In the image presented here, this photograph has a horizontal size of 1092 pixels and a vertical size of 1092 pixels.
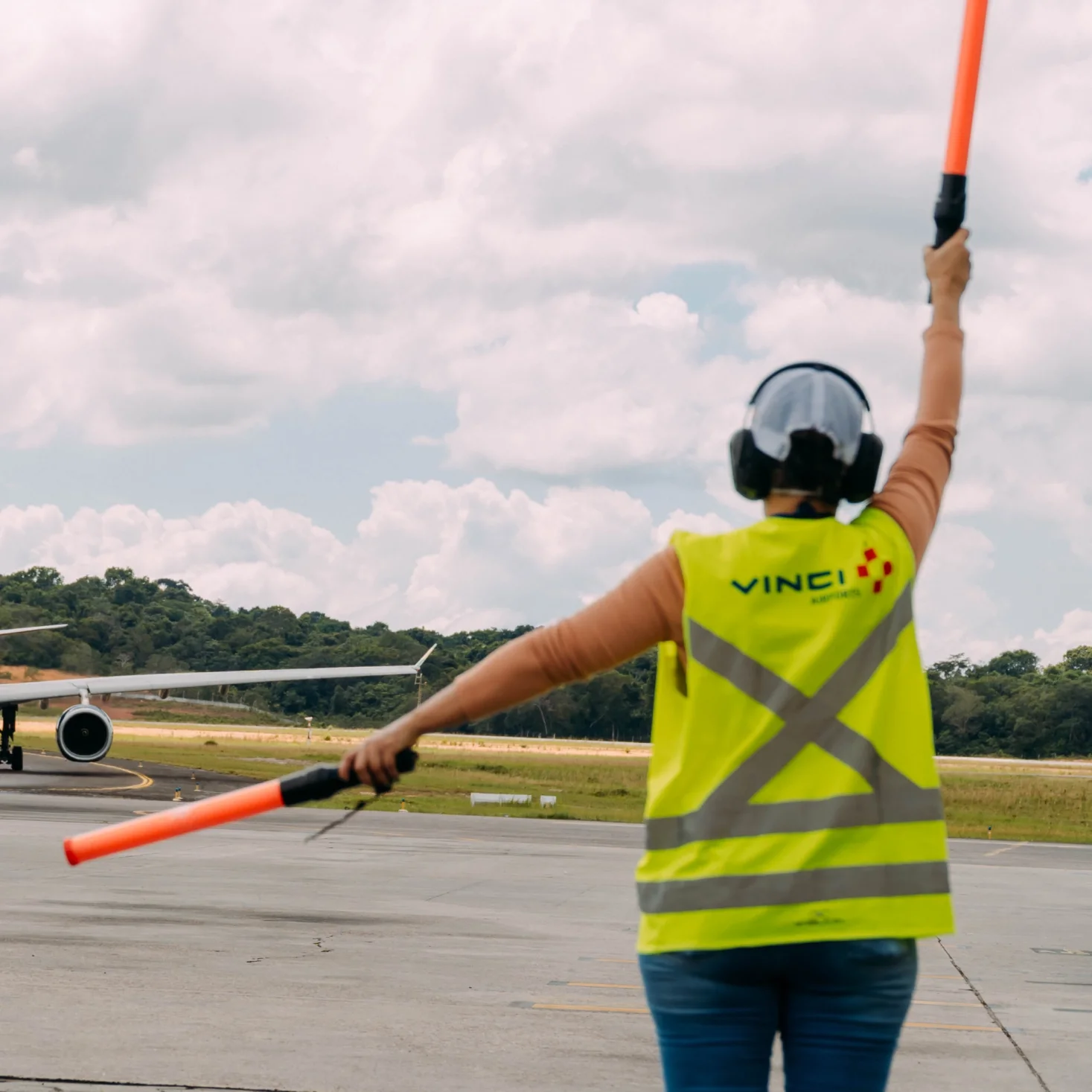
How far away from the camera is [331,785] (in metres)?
3.04

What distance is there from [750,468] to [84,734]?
2409 centimetres

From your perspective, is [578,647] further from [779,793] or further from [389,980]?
[389,980]

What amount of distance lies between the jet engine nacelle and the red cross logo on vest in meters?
23.8

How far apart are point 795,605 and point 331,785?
0.95 meters

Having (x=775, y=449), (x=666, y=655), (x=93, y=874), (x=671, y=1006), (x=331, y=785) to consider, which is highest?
(x=775, y=449)

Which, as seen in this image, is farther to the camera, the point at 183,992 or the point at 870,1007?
the point at 183,992

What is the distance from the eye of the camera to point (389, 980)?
10.0 metres

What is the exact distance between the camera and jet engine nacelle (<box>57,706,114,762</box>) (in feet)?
83.4

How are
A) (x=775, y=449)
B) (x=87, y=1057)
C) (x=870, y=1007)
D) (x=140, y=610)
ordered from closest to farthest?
(x=870, y=1007), (x=775, y=449), (x=87, y=1057), (x=140, y=610)

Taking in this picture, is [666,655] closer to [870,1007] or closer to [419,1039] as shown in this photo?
[870,1007]

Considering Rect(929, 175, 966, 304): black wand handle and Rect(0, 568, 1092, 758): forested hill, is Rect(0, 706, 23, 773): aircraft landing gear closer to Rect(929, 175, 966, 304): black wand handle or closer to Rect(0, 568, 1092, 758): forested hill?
Rect(929, 175, 966, 304): black wand handle

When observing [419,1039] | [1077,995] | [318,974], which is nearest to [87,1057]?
[419,1039]

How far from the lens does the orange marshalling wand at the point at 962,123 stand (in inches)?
115

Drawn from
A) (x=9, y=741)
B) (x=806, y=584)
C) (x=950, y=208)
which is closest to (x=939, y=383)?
(x=950, y=208)
